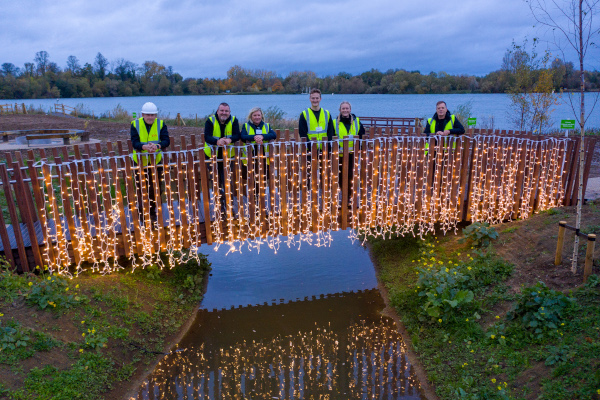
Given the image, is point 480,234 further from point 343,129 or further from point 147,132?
point 147,132

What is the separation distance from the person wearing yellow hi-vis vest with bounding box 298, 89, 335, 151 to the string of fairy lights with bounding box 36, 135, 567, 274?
25 cm

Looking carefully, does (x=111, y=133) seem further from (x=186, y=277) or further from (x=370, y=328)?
(x=370, y=328)

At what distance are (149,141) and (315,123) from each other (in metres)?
2.58

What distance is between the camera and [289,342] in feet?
18.7

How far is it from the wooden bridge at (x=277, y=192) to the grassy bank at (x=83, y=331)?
45 centimetres

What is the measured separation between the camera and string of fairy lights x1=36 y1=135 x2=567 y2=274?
5.89m

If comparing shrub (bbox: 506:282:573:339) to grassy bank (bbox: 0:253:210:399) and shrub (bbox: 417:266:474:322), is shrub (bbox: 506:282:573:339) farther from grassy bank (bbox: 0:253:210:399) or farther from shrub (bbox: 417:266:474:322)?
grassy bank (bbox: 0:253:210:399)

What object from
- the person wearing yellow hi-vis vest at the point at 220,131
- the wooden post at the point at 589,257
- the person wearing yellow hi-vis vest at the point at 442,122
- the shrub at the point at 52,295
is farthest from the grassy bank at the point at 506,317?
the shrub at the point at 52,295

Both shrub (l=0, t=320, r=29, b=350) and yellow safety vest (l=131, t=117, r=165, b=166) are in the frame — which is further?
yellow safety vest (l=131, t=117, r=165, b=166)

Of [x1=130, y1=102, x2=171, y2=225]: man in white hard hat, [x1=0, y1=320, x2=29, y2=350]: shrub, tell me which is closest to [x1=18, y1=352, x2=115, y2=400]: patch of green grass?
[x1=0, y1=320, x2=29, y2=350]: shrub

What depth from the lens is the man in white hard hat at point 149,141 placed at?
6188 millimetres

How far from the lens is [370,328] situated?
239 inches

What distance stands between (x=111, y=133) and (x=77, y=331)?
19599 mm

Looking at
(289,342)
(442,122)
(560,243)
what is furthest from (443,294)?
(442,122)
